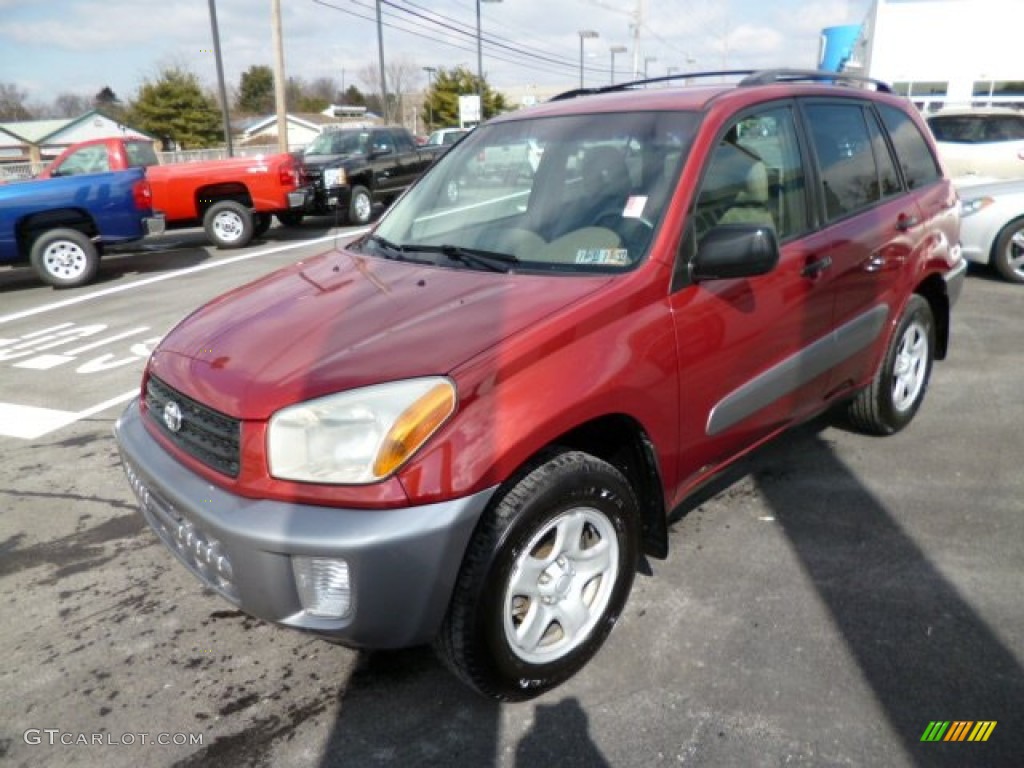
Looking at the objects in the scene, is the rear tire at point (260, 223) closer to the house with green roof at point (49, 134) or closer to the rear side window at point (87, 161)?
the rear side window at point (87, 161)

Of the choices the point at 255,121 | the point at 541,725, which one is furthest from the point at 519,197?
the point at 255,121

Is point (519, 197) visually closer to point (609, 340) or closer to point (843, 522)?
point (609, 340)

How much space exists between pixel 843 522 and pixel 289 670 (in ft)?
7.85

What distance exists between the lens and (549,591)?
7.73 ft

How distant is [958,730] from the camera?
219 cm

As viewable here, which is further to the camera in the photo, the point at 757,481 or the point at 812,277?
the point at 757,481

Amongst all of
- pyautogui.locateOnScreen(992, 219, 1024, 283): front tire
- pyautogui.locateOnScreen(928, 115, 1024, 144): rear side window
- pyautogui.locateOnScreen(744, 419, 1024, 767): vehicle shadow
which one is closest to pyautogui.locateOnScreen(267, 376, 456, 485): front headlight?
pyautogui.locateOnScreen(744, 419, 1024, 767): vehicle shadow

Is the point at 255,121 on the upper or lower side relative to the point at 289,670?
upper

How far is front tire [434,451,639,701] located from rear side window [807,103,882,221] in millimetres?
1809

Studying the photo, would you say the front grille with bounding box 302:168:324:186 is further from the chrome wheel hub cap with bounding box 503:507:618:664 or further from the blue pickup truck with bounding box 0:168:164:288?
the chrome wheel hub cap with bounding box 503:507:618:664

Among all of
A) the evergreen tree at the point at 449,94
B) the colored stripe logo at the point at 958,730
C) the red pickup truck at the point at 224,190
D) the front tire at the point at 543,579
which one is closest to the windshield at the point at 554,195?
the front tire at the point at 543,579

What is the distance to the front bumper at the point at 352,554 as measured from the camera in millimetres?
1927

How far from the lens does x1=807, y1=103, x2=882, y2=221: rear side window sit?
131 inches

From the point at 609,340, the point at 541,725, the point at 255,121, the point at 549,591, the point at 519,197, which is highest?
the point at 255,121
